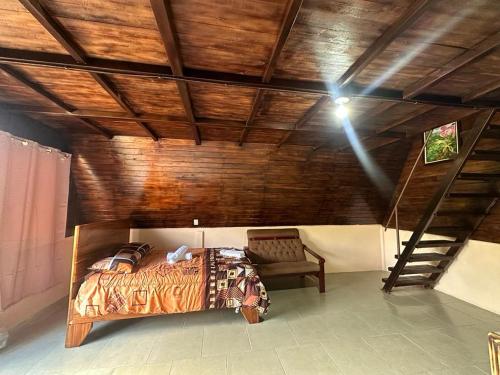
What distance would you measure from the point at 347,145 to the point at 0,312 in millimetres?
4751

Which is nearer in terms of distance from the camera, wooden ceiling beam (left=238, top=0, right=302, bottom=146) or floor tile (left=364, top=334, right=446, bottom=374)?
wooden ceiling beam (left=238, top=0, right=302, bottom=146)

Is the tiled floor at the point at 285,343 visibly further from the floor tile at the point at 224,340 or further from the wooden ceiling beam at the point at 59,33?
the wooden ceiling beam at the point at 59,33

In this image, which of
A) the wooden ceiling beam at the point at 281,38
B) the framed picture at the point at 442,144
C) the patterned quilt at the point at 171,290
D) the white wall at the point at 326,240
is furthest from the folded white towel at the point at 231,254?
the framed picture at the point at 442,144

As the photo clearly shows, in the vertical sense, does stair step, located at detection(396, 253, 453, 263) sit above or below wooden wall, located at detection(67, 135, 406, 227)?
below

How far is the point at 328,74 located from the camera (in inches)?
75.2

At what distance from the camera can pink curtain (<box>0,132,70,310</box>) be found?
8.18 ft

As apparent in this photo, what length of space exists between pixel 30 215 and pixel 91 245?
2.55 feet

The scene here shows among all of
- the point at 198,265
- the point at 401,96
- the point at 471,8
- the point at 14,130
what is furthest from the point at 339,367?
the point at 14,130

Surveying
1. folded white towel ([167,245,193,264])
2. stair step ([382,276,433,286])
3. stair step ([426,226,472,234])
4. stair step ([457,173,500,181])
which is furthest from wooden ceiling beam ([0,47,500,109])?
stair step ([382,276,433,286])

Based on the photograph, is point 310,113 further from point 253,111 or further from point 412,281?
point 412,281

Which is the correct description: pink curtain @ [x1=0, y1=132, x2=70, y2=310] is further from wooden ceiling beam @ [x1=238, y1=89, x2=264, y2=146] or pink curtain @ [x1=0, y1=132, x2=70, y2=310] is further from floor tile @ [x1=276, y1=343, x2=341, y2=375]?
floor tile @ [x1=276, y1=343, x2=341, y2=375]

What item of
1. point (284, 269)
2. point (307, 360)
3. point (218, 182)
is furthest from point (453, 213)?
point (218, 182)

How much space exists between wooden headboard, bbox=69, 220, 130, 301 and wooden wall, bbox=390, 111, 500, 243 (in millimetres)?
4771

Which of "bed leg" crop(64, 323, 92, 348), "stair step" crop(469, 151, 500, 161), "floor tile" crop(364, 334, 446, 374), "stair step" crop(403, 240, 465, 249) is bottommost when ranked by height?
"floor tile" crop(364, 334, 446, 374)
